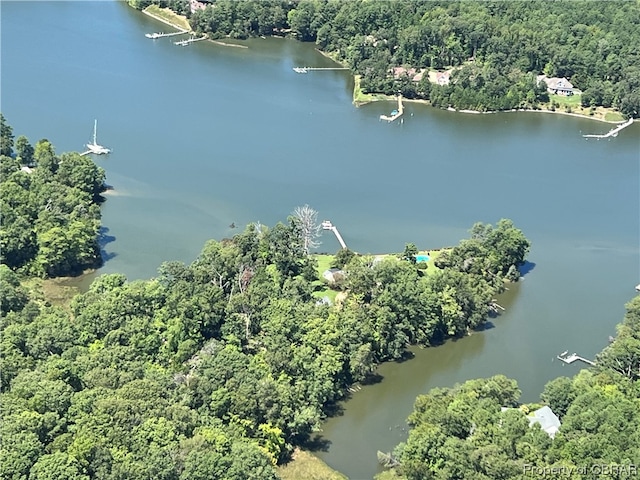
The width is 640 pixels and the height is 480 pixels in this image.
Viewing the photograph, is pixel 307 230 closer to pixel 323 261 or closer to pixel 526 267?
pixel 323 261

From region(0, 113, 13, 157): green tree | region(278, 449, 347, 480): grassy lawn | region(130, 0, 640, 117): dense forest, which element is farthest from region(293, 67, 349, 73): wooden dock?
region(278, 449, 347, 480): grassy lawn

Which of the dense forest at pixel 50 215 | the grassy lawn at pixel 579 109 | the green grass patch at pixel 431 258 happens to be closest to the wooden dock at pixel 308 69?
the grassy lawn at pixel 579 109

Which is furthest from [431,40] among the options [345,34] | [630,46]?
[630,46]

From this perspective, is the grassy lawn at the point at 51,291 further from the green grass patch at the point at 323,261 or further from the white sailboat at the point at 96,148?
the white sailboat at the point at 96,148

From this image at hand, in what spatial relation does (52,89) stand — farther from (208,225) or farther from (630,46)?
(630,46)

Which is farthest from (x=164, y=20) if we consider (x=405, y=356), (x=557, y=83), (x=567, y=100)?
(x=405, y=356)

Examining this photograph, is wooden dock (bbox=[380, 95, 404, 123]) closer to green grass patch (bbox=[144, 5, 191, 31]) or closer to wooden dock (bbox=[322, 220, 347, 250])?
wooden dock (bbox=[322, 220, 347, 250])
